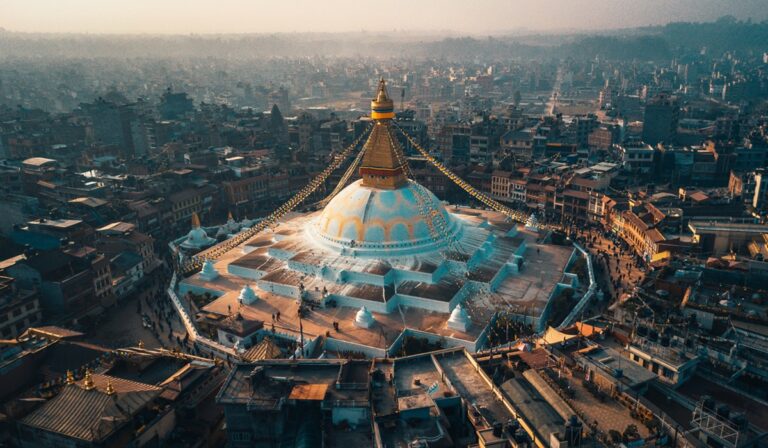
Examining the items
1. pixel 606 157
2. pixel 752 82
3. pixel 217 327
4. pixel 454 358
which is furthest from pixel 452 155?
pixel 752 82

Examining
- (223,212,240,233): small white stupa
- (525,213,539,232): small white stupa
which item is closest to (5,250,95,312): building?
(223,212,240,233): small white stupa

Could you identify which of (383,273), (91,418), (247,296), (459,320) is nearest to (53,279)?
(247,296)

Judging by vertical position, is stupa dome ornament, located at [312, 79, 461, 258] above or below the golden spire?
below

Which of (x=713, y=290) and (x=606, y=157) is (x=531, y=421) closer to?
(x=713, y=290)

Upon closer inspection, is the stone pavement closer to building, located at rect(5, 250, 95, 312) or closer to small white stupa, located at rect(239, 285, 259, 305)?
small white stupa, located at rect(239, 285, 259, 305)

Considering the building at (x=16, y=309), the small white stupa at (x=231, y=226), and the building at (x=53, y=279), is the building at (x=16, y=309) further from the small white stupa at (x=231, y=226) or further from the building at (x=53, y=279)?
the small white stupa at (x=231, y=226)
